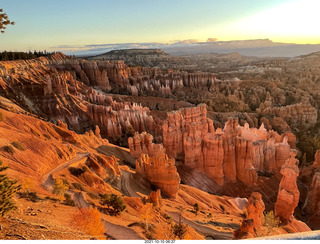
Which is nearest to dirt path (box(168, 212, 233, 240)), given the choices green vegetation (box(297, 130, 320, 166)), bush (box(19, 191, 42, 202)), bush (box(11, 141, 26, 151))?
bush (box(19, 191, 42, 202))

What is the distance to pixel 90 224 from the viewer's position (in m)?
8.87

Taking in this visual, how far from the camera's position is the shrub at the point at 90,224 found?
860 cm

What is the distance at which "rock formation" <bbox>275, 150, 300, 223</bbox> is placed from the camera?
2069cm

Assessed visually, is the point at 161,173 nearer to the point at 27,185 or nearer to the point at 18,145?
the point at 18,145

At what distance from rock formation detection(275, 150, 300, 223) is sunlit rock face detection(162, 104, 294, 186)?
667 centimetres

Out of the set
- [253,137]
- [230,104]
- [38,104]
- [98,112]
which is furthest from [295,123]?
[38,104]

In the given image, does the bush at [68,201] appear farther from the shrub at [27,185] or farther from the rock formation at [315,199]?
the rock formation at [315,199]

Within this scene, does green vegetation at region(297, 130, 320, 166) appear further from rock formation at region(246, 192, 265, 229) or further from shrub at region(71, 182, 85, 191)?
shrub at region(71, 182, 85, 191)

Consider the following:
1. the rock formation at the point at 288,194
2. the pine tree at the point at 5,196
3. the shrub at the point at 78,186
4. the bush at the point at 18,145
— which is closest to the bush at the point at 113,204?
the shrub at the point at 78,186

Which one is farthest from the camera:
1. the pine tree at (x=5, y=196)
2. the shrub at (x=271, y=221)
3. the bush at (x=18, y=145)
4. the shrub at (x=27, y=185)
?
the shrub at (x=271, y=221)

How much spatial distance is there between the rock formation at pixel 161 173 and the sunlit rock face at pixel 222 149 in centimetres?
843

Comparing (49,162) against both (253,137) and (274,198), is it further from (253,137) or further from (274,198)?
(253,137)

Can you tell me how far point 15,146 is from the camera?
1495 centimetres

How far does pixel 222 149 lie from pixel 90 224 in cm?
2128
